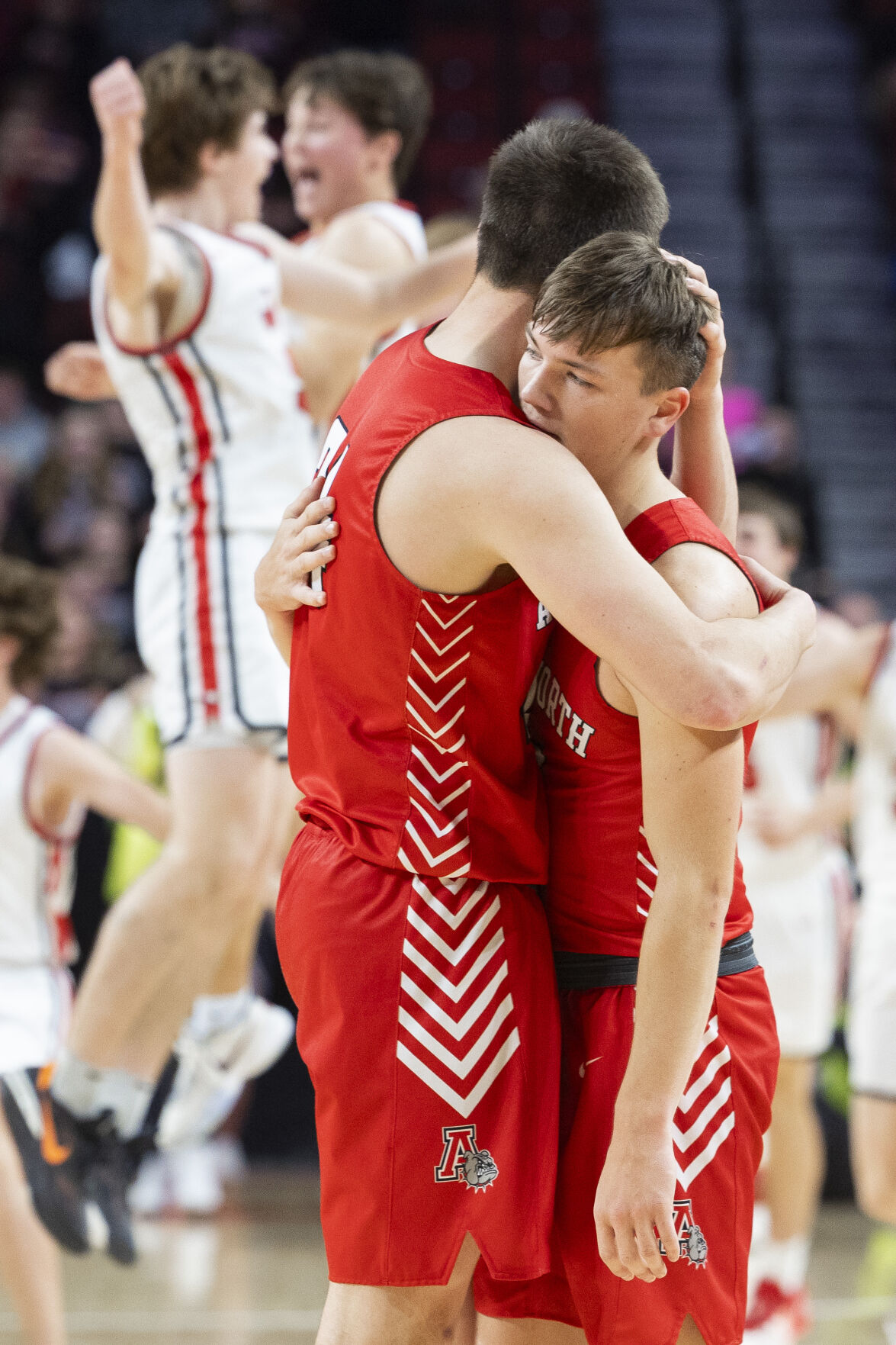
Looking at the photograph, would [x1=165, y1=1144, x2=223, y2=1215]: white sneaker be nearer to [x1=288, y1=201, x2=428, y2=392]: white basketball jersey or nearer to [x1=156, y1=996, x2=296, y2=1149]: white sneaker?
[x1=156, y1=996, x2=296, y2=1149]: white sneaker

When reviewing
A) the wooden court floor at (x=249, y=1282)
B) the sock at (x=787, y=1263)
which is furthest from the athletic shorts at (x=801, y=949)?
the wooden court floor at (x=249, y=1282)

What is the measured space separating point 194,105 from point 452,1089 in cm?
276

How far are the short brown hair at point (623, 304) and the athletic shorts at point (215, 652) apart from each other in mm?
1771

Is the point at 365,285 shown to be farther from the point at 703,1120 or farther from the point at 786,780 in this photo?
the point at 786,780

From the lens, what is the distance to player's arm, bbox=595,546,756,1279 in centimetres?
197

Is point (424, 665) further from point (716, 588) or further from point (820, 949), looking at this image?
point (820, 949)

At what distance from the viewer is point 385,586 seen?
6.99ft

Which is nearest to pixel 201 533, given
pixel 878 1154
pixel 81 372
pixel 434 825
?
pixel 81 372

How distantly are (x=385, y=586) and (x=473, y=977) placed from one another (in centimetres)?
52

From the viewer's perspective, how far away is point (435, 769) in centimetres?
214

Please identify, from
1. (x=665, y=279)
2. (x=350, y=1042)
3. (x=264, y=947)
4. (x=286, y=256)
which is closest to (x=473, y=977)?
(x=350, y=1042)

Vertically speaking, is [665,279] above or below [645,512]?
above

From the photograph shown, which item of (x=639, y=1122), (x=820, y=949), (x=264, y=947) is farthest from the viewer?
(x=264, y=947)

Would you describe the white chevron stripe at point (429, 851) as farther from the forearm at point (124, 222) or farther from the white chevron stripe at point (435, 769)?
the forearm at point (124, 222)
